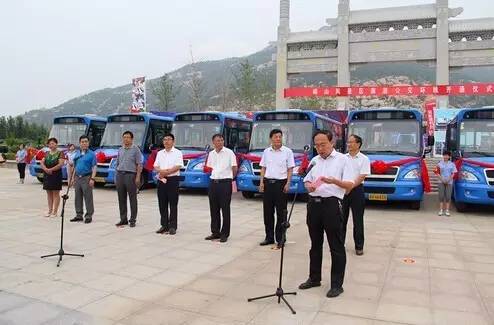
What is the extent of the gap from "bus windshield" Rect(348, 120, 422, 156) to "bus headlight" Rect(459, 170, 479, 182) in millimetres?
1022

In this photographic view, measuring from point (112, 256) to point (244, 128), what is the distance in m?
9.20

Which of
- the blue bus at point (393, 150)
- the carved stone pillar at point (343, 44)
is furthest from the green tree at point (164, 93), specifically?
the blue bus at point (393, 150)

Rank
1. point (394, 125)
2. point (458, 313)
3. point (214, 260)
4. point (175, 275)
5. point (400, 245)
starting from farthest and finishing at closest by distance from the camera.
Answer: point (394, 125)
point (400, 245)
point (214, 260)
point (175, 275)
point (458, 313)

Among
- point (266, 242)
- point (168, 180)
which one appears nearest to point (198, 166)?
point (168, 180)

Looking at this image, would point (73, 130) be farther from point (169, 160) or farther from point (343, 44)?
point (343, 44)

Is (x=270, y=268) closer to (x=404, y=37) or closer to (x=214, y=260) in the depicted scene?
(x=214, y=260)

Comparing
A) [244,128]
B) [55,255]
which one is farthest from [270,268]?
[244,128]

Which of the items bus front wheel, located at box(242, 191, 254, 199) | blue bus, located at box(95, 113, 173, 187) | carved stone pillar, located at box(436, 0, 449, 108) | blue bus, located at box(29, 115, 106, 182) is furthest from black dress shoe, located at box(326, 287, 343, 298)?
carved stone pillar, located at box(436, 0, 449, 108)

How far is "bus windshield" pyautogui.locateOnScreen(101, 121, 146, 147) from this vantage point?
555 inches

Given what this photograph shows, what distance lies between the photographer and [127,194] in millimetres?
8117

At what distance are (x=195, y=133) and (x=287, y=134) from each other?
2918 mm

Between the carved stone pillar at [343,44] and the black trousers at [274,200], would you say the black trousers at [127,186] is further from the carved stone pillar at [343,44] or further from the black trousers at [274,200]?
the carved stone pillar at [343,44]

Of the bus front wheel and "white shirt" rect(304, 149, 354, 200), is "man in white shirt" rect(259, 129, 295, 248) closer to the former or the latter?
"white shirt" rect(304, 149, 354, 200)

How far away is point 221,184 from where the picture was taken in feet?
22.4
